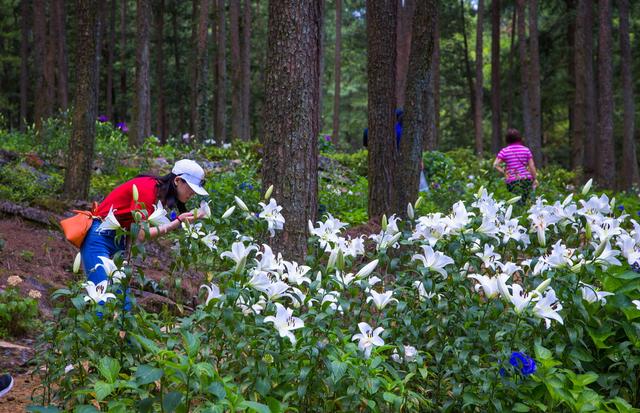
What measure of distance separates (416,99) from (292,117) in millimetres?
3214

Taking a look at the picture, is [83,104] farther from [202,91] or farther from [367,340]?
[202,91]

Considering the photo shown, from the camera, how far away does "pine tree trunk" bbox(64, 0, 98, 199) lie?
8.12m

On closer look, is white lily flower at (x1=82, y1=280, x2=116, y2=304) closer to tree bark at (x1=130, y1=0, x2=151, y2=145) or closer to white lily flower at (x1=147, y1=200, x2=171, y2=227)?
white lily flower at (x1=147, y1=200, x2=171, y2=227)

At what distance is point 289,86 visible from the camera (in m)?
5.45

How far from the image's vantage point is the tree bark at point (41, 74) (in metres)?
15.8

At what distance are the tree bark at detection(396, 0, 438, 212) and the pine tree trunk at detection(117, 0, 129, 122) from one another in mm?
21133

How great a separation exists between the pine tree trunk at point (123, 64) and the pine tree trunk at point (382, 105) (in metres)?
21.1

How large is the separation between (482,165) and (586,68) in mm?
5133

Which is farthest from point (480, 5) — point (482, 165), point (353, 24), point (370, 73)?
point (370, 73)

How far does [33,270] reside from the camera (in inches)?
240

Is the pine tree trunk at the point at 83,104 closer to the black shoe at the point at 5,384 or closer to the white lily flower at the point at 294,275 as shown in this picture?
the black shoe at the point at 5,384

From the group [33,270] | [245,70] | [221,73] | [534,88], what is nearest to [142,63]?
[221,73]

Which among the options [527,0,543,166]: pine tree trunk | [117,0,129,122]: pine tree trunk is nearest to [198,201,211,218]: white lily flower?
[527,0,543,166]: pine tree trunk

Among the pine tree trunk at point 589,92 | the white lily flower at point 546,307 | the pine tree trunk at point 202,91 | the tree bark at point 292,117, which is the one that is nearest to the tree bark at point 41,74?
the pine tree trunk at point 202,91
